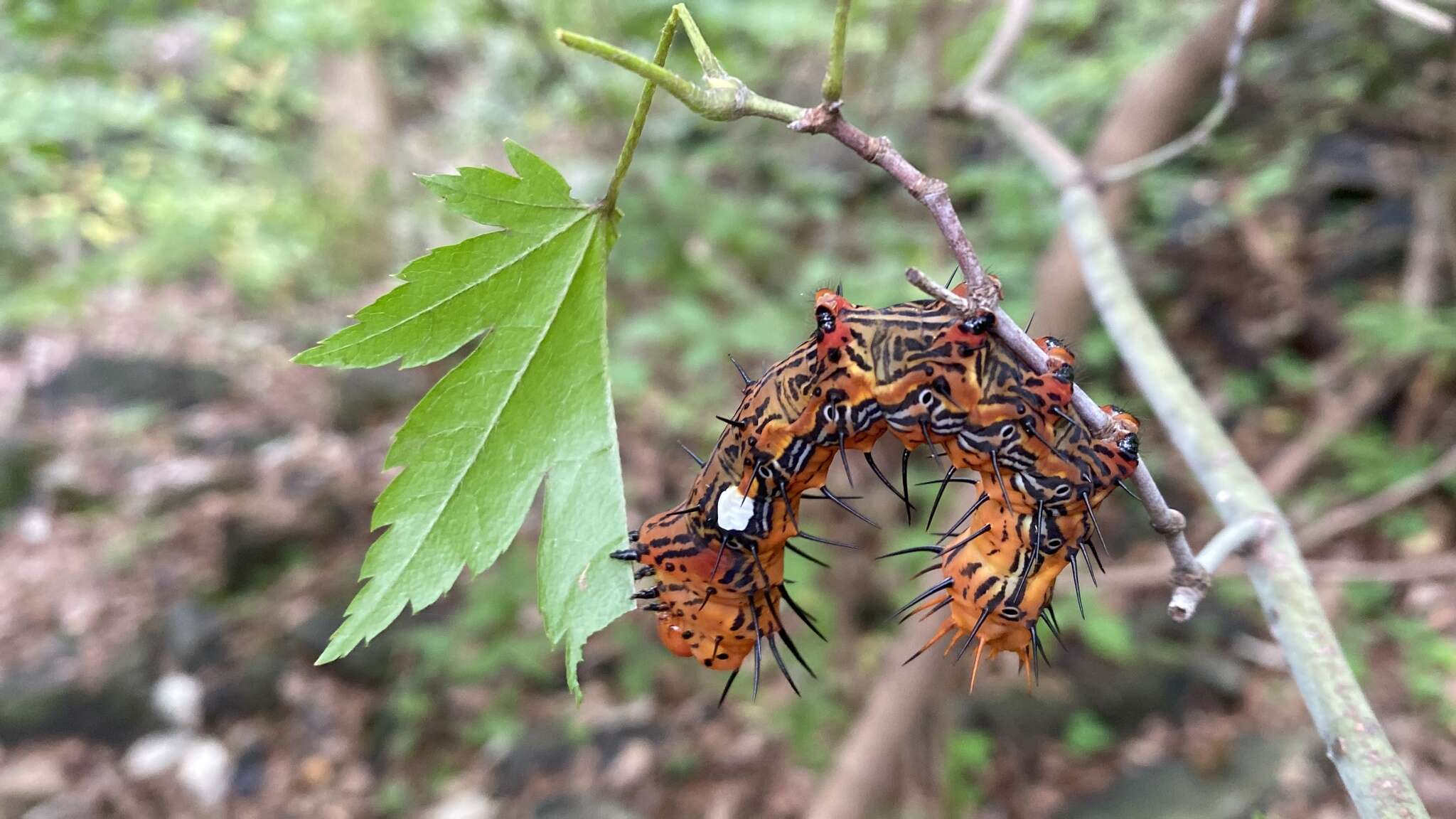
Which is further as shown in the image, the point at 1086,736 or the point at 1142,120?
the point at 1086,736

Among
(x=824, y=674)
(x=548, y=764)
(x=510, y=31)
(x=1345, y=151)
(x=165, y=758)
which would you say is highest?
(x=1345, y=151)

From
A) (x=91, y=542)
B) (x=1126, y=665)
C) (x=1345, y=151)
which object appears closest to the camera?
(x=1126, y=665)

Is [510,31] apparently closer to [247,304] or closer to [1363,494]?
[1363,494]

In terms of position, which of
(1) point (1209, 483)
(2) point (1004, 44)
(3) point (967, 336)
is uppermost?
(2) point (1004, 44)

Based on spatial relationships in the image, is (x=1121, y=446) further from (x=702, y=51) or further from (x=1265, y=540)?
(x=702, y=51)

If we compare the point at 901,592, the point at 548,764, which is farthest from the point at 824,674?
the point at 548,764

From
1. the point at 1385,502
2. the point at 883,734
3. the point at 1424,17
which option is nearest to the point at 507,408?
the point at 1424,17

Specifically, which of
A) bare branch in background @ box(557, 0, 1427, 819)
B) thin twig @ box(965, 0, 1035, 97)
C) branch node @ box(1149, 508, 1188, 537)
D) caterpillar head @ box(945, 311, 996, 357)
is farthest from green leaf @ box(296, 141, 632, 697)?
thin twig @ box(965, 0, 1035, 97)
